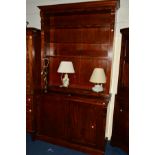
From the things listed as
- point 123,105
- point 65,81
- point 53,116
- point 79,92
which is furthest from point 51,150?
point 123,105

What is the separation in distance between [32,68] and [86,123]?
1.37m

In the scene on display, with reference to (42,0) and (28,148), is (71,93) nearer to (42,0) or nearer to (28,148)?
(28,148)

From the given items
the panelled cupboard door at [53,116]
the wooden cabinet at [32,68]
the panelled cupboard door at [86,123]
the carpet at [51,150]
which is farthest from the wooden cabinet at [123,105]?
the wooden cabinet at [32,68]

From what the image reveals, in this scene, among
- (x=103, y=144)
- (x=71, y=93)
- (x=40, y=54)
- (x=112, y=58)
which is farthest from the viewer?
(x=40, y=54)

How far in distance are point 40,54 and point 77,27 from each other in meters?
0.88

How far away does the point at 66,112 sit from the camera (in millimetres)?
2859

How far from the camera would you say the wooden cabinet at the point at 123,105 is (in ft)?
8.81

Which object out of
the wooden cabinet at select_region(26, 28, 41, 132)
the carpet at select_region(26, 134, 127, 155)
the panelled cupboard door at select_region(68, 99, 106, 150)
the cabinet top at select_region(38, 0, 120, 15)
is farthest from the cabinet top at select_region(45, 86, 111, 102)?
the cabinet top at select_region(38, 0, 120, 15)

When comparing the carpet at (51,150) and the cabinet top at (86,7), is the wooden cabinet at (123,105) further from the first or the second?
the cabinet top at (86,7)

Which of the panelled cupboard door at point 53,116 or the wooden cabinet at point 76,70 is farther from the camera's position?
the panelled cupboard door at point 53,116

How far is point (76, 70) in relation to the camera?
3195 mm

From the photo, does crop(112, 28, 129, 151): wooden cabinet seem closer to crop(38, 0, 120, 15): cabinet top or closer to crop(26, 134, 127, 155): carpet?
crop(26, 134, 127, 155): carpet
